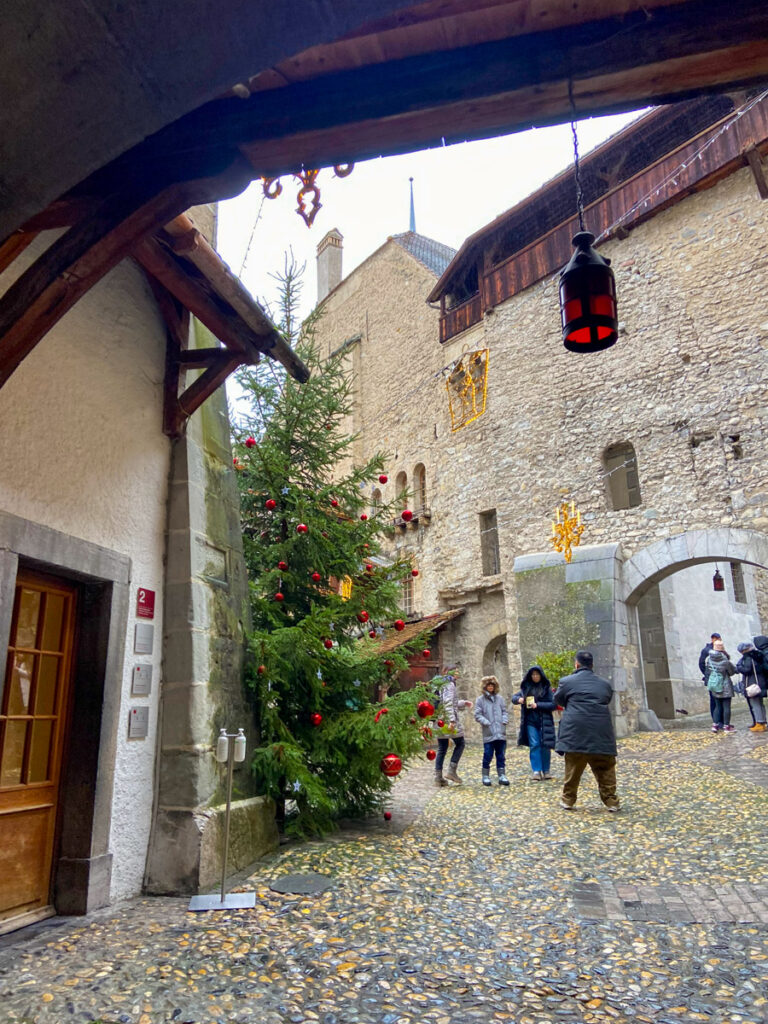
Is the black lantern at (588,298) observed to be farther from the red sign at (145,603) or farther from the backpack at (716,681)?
the backpack at (716,681)

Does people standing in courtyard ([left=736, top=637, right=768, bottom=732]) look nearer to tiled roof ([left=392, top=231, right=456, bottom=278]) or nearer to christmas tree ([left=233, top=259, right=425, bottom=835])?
christmas tree ([left=233, top=259, right=425, bottom=835])

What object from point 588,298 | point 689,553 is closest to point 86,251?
point 588,298

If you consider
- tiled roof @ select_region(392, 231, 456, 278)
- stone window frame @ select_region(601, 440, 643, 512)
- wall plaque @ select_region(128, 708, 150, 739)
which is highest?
tiled roof @ select_region(392, 231, 456, 278)

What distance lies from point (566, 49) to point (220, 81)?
1156mm

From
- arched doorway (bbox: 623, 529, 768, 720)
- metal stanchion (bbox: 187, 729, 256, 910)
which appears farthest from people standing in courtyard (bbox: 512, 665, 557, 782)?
arched doorway (bbox: 623, 529, 768, 720)

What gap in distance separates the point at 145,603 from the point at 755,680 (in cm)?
1009

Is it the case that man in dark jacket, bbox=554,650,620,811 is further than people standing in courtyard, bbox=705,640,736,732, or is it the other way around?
people standing in courtyard, bbox=705,640,736,732

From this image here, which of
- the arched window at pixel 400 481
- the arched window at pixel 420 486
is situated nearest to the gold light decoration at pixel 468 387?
the arched window at pixel 420 486

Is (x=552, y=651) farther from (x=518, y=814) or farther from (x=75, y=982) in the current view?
(x=75, y=982)

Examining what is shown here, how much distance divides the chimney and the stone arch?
19454 millimetres

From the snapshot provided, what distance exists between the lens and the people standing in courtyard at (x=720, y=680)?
11.0 meters

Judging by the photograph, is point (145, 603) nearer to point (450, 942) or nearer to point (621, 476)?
point (450, 942)

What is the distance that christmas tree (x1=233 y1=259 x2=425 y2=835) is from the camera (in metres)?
5.20

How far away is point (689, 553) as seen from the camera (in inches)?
482
